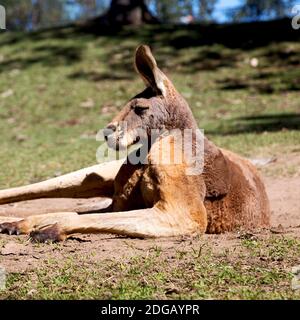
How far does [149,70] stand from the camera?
4773 mm

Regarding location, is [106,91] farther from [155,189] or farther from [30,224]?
[155,189]

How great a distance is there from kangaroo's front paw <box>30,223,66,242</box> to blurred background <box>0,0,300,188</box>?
11.9 feet

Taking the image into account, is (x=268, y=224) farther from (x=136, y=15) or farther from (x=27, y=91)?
(x=136, y=15)

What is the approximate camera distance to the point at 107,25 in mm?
19391

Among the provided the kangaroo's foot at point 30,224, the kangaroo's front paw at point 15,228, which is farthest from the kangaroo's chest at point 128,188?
the kangaroo's front paw at point 15,228

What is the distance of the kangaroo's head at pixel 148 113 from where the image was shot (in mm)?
4684

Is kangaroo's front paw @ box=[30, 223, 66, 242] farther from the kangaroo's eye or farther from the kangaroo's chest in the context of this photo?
the kangaroo's eye

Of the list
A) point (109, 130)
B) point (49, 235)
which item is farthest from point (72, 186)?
point (49, 235)

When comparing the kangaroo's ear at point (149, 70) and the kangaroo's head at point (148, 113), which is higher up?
the kangaroo's ear at point (149, 70)

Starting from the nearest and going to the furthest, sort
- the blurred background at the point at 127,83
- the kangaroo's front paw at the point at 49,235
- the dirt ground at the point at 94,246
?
1. the dirt ground at the point at 94,246
2. the kangaroo's front paw at the point at 49,235
3. the blurred background at the point at 127,83

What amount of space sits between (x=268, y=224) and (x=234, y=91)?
A: 9373mm

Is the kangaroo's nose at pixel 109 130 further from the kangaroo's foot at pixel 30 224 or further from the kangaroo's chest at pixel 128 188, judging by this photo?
the kangaroo's foot at pixel 30 224

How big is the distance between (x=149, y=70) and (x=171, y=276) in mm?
1612

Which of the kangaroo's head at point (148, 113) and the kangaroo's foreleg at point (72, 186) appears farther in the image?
the kangaroo's foreleg at point (72, 186)
